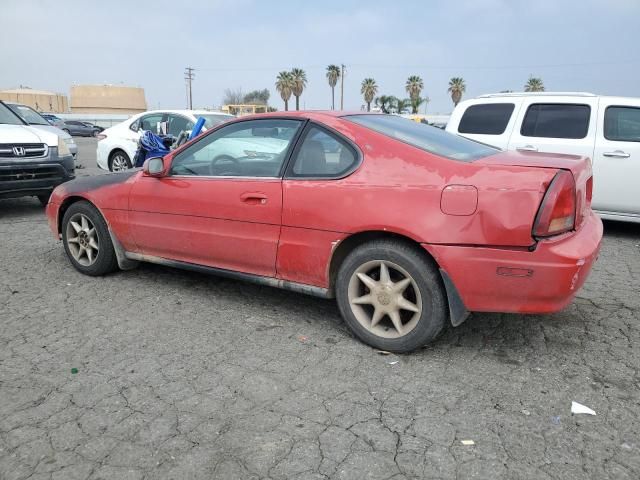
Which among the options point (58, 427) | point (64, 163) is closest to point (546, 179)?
point (58, 427)

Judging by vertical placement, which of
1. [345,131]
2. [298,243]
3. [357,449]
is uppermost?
[345,131]

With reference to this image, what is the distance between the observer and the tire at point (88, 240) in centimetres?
457

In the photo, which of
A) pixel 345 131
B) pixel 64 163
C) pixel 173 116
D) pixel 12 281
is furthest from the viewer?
pixel 173 116

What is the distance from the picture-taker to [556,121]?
21.9 ft

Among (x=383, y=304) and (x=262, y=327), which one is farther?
(x=262, y=327)

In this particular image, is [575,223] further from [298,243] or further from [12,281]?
[12,281]

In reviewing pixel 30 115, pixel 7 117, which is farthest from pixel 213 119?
pixel 30 115

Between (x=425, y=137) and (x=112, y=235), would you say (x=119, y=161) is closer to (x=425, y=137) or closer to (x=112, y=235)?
(x=112, y=235)

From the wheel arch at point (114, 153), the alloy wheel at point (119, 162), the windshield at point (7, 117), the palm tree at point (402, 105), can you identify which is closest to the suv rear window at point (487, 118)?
the windshield at point (7, 117)

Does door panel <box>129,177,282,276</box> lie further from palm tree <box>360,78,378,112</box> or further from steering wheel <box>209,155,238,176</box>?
palm tree <box>360,78,378,112</box>

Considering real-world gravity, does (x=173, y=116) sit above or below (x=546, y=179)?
above

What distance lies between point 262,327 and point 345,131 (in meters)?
1.45

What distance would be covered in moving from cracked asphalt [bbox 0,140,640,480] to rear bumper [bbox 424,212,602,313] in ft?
1.42

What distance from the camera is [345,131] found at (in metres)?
3.46
